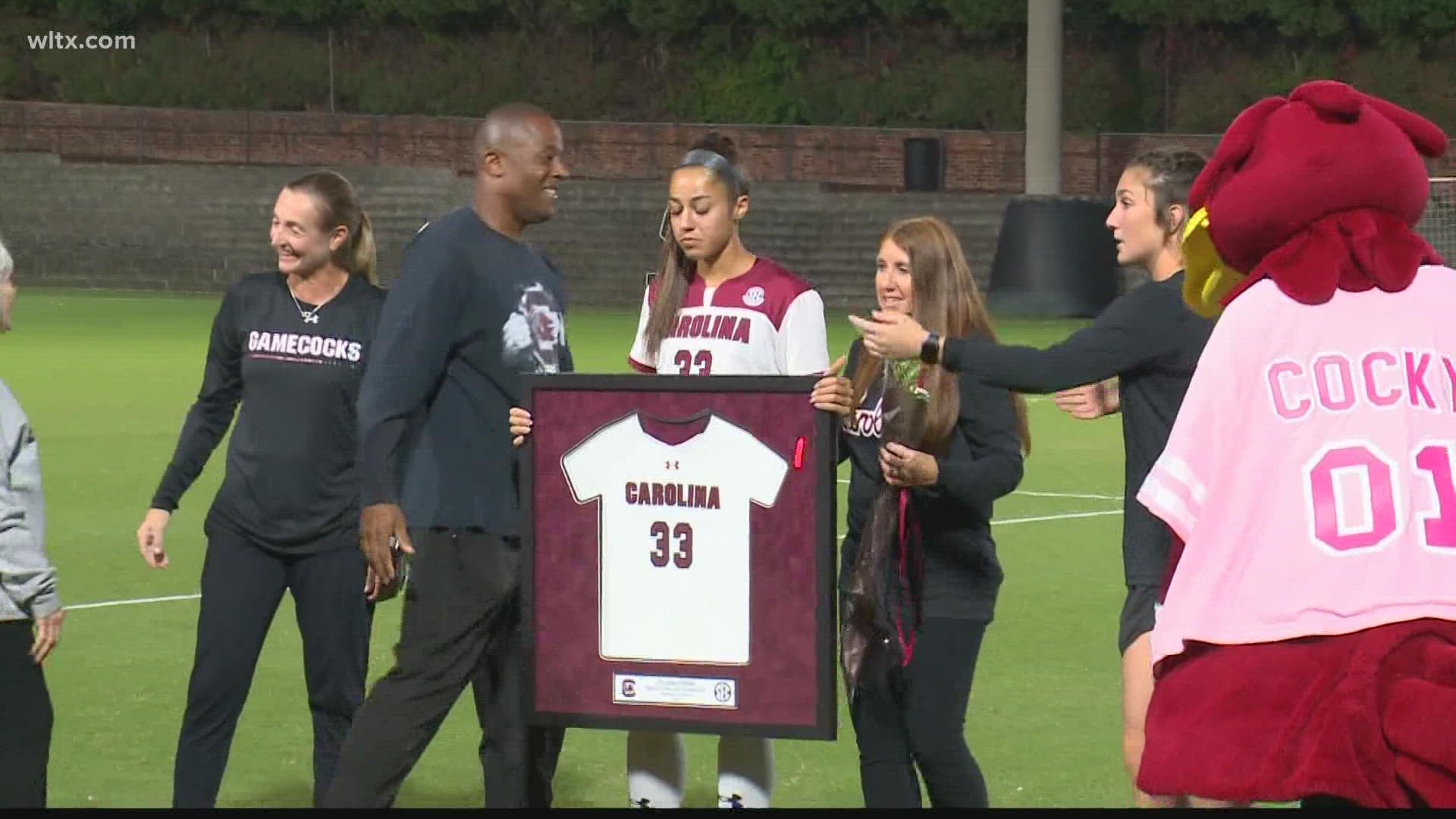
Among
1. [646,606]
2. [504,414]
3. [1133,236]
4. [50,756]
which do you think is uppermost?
[1133,236]

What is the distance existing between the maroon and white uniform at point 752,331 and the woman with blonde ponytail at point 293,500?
0.92 m

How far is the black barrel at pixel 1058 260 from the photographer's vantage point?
31.7 metres

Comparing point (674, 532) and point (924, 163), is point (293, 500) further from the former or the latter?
point (924, 163)

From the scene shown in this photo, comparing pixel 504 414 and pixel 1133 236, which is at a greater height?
pixel 1133 236

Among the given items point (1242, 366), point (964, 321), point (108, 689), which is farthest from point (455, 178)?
point (1242, 366)

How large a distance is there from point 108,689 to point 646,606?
384 cm

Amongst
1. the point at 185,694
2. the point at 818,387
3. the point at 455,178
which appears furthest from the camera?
the point at 455,178

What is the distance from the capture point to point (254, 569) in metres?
6.59

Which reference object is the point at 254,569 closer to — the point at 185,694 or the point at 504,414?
the point at 504,414

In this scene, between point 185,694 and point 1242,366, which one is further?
point 185,694

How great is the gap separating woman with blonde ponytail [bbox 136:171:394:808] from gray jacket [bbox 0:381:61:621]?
3.90 ft

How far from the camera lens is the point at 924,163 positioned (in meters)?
41.5

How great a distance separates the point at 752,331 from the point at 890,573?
2.76 feet

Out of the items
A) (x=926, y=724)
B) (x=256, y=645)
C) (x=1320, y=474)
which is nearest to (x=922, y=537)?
(x=926, y=724)
